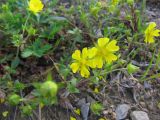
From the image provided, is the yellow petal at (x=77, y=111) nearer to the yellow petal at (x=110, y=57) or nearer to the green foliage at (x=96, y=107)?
the green foliage at (x=96, y=107)

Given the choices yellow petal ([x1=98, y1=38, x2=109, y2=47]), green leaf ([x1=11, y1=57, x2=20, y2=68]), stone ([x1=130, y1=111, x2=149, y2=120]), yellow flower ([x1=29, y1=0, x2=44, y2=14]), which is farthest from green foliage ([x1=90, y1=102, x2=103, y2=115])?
yellow flower ([x1=29, y1=0, x2=44, y2=14])

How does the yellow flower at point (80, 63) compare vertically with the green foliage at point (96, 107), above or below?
above

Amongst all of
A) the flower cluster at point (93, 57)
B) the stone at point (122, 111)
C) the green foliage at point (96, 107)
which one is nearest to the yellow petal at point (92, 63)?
the flower cluster at point (93, 57)

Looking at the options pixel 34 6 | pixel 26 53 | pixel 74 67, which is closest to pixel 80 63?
pixel 74 67

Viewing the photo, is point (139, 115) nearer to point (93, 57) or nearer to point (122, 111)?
A: point (122, 111)

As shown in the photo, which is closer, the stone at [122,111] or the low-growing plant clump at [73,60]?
the low-growing plant clump at [73,60]

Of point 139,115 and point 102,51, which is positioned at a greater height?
point 102,51

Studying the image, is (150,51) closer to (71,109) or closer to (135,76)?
(135,76)

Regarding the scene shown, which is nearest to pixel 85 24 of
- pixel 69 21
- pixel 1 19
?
pixel 69 21
